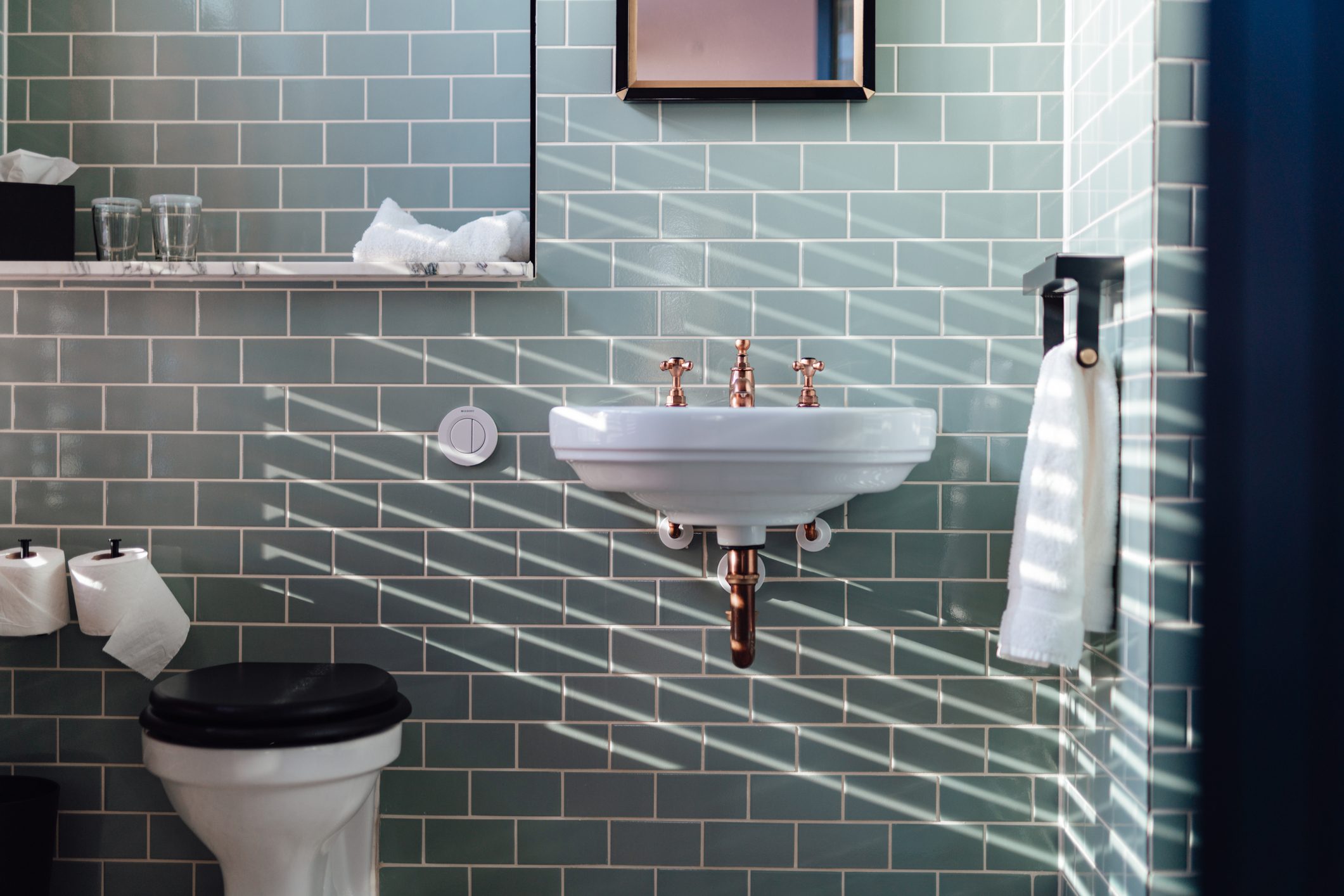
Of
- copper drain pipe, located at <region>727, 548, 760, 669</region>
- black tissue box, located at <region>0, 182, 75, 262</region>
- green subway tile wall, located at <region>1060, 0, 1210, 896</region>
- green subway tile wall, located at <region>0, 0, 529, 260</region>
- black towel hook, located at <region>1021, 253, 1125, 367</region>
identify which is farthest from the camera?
green subway tile wall, located at <region>0, 0, 529, 260</region>

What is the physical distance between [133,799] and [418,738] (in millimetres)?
558

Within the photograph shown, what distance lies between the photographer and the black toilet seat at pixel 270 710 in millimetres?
1346

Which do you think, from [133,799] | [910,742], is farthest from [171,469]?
[910,742]

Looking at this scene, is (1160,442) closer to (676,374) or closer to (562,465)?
(676,374)

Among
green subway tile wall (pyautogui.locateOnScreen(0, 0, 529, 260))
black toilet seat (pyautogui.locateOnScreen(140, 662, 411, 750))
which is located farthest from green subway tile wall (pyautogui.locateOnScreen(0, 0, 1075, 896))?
black toilet seat (pyautogui.locateOnScreen(140, 662, 411, 750))

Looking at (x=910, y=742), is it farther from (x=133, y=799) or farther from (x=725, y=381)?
(x=133, y=799)

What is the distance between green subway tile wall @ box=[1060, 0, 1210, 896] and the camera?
1.26 meters

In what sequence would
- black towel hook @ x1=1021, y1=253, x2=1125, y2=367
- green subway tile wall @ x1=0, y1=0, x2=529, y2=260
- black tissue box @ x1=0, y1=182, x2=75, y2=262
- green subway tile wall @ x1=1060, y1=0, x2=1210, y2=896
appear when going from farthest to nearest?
green subway tile wall @ x1=0, y1=0, x2=529, y2=260 < black tissue box @ x1=0, y1=182, x2=75, y2=262 < black towel hook @ x1=1021, y1=253, x2=1125, y2=367 < green subway tile wall @ x1=1060, y1=0, x2=1210, y2=896

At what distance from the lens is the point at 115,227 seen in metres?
A: 1.67

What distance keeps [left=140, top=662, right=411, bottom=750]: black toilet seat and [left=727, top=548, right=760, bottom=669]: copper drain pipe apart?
1.81 ft

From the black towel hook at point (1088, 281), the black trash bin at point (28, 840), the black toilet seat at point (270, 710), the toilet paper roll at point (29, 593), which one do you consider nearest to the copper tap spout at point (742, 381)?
the black towel hook at point (1088, 281)

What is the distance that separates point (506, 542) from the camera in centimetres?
171

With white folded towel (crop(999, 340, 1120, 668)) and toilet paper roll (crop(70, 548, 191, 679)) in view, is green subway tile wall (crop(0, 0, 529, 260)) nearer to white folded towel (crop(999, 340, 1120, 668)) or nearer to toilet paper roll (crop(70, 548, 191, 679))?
toilet paper roll (crop(70, 548, 191, 679))

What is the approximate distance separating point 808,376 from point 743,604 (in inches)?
16.2
